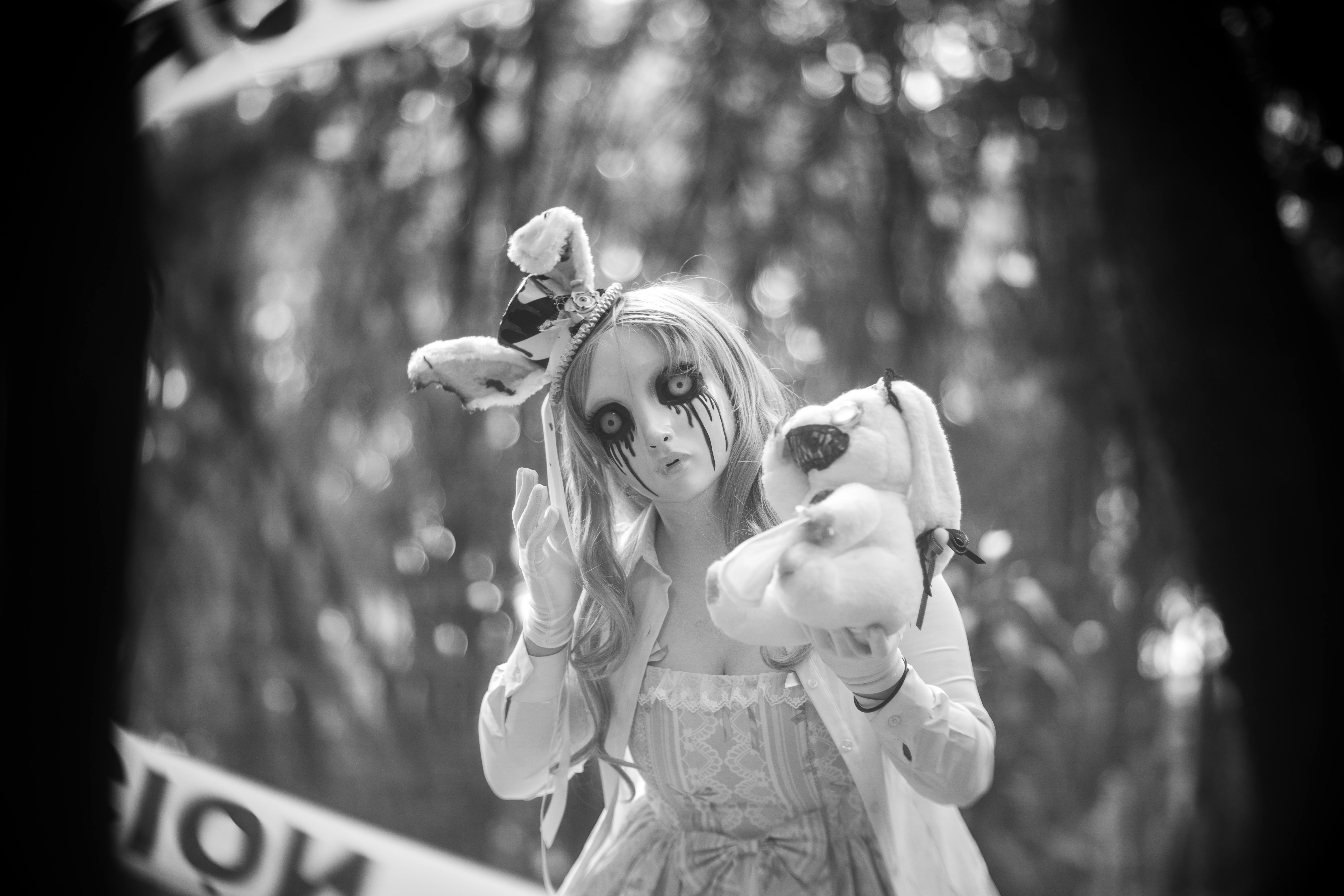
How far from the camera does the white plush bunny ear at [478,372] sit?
3.84 ft

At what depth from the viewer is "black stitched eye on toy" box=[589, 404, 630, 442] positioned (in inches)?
44.3

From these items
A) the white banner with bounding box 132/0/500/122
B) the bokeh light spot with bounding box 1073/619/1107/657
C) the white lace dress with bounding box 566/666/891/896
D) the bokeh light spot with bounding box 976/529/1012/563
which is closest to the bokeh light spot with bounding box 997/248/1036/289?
the bokeh light spot with bounding box 976/529/1012/563

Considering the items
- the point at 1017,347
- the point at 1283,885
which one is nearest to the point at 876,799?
the point at 1283,885

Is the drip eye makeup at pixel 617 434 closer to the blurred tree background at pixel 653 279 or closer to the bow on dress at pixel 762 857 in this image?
the bow on dress at pixel 762 857

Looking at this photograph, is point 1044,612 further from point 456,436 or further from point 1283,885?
point 456,436

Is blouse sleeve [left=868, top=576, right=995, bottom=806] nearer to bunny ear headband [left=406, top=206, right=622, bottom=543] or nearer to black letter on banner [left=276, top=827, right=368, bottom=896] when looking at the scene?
bunny ear headband [left=406, top=206, right=622, bottom=543]

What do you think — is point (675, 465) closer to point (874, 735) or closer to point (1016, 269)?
point (874, 735)

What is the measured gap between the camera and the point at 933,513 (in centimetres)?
91

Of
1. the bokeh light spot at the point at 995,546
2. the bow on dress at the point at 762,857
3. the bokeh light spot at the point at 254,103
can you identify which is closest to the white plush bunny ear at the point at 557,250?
the bow on dress at the point at 762,857

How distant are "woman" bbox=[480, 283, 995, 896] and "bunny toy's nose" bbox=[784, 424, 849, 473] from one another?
8.1 inches

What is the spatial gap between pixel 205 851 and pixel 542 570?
1067 millimetres

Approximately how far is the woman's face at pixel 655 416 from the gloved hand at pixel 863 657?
267 mm

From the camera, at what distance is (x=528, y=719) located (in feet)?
3.85

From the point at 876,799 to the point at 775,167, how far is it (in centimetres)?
199
